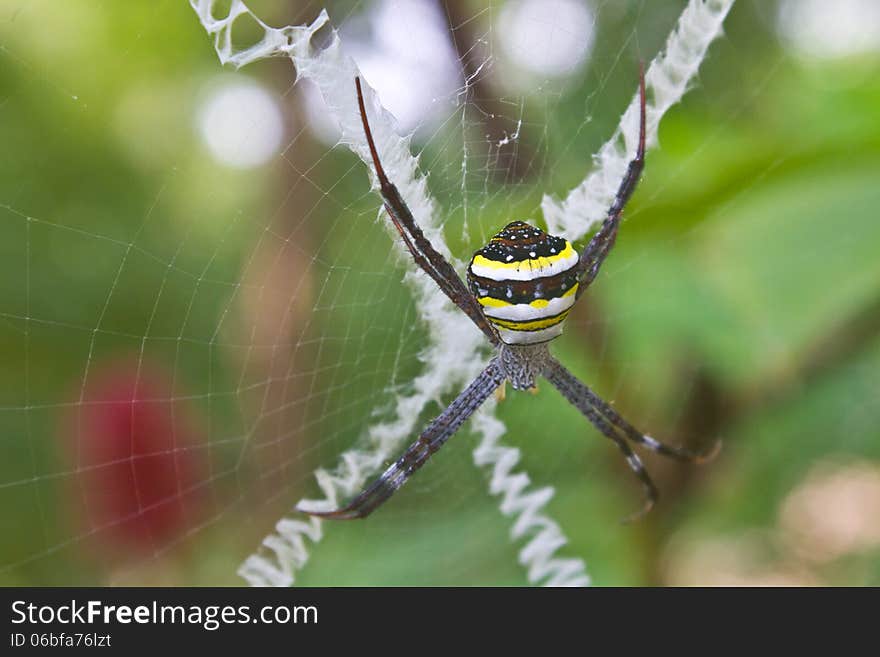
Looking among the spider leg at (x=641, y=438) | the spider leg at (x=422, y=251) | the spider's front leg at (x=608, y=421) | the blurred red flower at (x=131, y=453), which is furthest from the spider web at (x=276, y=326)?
the spider leg at (x=641, y=438)

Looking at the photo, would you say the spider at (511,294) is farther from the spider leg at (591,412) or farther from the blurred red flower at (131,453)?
the blurred red flower at (131,453)

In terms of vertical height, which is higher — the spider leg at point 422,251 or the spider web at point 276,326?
the spider web at point 276,326

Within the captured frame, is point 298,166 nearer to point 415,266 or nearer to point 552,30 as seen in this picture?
point 415,266

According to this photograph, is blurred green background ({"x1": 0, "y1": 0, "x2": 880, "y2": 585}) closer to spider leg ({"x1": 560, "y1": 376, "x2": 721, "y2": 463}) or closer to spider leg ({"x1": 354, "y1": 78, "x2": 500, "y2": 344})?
spider leg ({"x1": 560, "y1": 376, "x2": 721, "y2": 463})

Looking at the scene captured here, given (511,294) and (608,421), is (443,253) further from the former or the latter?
(608,421)

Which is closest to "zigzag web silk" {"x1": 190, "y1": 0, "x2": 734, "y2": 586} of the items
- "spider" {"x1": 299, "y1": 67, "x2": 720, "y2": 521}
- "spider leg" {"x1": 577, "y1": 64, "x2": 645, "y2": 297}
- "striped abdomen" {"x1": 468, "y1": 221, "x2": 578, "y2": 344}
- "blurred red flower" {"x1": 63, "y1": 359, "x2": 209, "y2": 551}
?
"spider" {"x1": 299, "y1": 67, "x2": 720, "y2": 521}

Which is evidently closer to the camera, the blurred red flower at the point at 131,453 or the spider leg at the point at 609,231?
the spider leg at the point at 609,231

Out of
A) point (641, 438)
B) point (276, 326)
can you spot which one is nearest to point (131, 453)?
point (276, 326)
